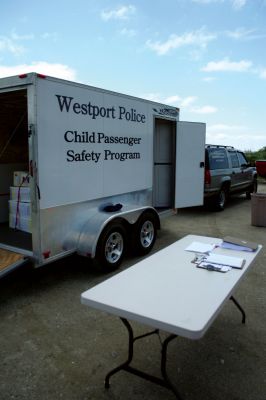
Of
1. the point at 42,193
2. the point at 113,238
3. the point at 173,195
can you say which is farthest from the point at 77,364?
the point at 173,195

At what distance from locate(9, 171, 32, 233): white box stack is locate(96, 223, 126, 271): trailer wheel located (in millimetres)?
1226

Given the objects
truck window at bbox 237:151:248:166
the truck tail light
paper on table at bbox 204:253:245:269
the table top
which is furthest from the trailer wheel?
truck window at bbox 237:151:248:166

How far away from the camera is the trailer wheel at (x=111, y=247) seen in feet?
15.0

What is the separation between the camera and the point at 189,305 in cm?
216

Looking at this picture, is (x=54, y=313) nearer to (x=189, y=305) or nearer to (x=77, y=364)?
(x=77, y=364)

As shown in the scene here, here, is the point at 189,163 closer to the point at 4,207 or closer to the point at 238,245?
the point at 4,207

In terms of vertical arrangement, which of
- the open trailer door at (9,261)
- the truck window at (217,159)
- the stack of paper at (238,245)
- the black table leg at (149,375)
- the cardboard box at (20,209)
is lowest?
the black table leg at (149,375)

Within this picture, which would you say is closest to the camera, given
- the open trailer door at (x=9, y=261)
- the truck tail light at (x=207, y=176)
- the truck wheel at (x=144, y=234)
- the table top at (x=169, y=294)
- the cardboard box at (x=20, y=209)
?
the table top at (x=169, y=294)

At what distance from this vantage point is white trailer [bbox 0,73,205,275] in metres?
3.99

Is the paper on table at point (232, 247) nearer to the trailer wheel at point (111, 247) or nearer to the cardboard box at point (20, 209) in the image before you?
→ the trailer wheel at point (111, 247)

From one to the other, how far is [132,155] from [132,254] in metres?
1.59

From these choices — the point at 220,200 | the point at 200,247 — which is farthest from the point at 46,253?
the point at 220,200

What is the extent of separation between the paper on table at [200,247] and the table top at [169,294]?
0.86 ft

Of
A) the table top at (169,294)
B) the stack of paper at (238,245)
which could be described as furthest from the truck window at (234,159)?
the table top at (169,294)
